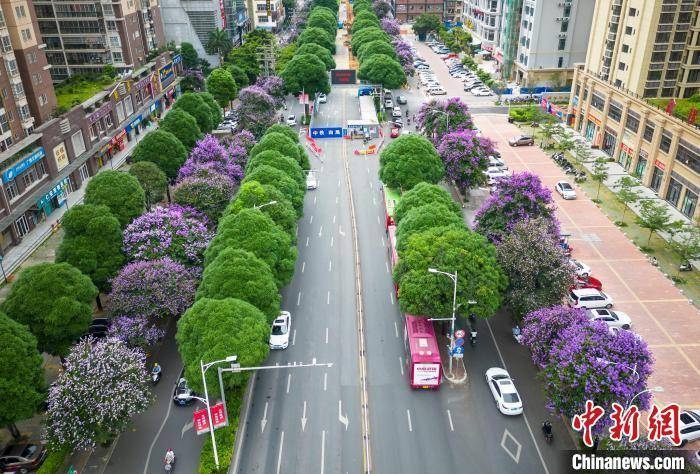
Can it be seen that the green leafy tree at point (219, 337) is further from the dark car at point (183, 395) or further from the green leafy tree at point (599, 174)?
→ the green leafy tree at point (599, 174)

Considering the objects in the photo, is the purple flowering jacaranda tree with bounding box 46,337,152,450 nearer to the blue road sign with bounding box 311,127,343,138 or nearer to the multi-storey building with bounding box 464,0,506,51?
the blue road sign with bounding box 311,127,343,138

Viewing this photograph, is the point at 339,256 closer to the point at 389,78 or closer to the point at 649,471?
the point at 649,471

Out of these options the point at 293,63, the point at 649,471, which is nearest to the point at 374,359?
the point at 649,471

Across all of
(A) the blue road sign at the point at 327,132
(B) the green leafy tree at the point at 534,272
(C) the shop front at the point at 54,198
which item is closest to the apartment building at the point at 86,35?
(C) the shop front at the point at 54,198

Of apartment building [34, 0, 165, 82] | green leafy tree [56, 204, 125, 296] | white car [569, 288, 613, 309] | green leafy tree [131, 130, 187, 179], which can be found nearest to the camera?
green leafy tree [56, 204, 125, 296]

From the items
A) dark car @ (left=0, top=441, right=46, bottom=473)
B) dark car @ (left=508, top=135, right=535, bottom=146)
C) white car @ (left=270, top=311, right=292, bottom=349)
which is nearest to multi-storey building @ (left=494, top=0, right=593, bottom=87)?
dark car @ (left=508, top=135, right=535, bottom=146)
